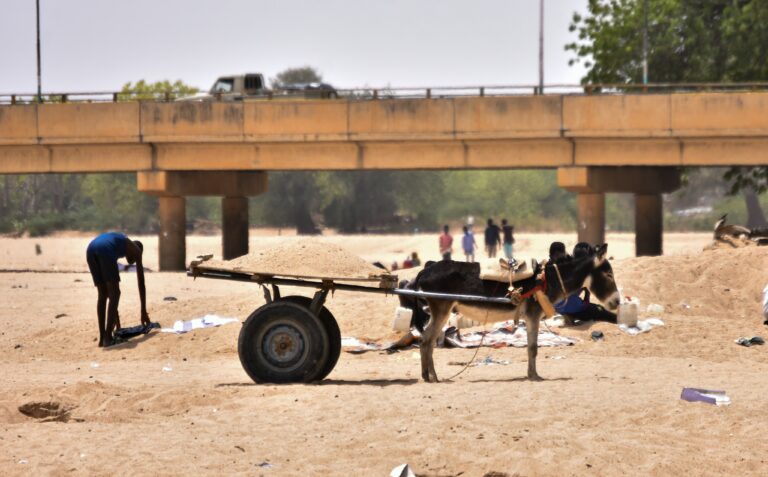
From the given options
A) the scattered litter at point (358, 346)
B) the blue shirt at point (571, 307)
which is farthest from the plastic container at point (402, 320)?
the blue shirt at point (571, 307)

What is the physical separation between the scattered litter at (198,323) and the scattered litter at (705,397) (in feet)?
29.6

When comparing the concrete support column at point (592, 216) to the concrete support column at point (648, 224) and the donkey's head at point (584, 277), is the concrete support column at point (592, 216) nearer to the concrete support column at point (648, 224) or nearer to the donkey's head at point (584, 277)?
the concrete support column at point (648, 224)

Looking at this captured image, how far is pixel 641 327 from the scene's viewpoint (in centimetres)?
1834

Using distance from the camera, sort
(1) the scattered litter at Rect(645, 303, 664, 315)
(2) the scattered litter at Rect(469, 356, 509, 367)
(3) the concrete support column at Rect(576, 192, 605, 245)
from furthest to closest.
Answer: (3) the concrete support column at Rect(576, 192, 605, 245), (1) the scattered litter at Rect(645, 303, 664, 315), (2) the scattered litter at Rect(469, 356, 509, 367)

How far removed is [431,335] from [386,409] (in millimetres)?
2289

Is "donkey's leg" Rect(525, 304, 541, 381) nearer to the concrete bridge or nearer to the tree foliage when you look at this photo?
the concrete bridge

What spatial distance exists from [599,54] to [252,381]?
1420 inches

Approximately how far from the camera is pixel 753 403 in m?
11.9

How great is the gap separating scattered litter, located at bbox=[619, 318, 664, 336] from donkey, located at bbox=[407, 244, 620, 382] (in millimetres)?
4657

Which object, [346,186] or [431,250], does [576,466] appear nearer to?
[431,250]

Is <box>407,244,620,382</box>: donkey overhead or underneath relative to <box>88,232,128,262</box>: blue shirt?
underneath

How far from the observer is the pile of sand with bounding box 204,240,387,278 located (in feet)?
43.5

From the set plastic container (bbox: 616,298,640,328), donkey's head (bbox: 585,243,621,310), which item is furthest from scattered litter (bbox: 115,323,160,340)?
donkey's head (bbox: 585,243,621,310)

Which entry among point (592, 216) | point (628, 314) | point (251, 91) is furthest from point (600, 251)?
point (251, 91)
